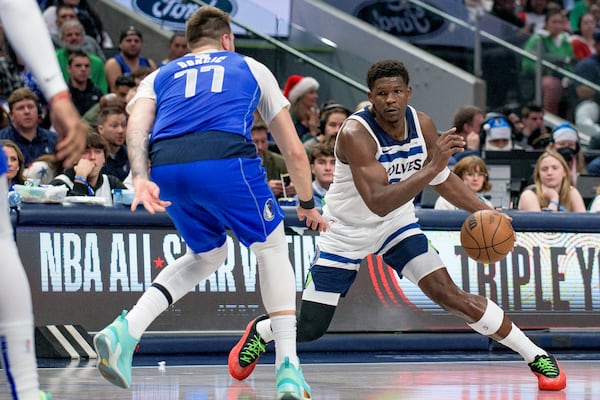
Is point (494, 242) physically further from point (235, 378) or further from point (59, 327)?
point (59, 327)

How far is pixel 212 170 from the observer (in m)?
5.88

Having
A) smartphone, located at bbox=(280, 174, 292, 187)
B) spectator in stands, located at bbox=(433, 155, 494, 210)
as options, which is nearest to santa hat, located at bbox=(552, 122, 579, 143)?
spectator in stands, located at bbox=(433, 155, 494, 210)

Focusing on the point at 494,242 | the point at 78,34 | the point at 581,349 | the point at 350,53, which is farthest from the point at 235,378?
the point at 350,53

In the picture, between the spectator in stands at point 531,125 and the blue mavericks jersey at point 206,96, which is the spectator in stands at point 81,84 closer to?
the spectator in stands at point 531,125

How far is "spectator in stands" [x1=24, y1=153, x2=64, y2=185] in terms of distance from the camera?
1017 cm

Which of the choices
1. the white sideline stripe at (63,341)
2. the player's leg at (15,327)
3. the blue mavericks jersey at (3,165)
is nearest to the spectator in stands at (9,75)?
the white sideline stripe at (63,341)

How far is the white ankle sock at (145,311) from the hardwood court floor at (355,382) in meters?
0.54

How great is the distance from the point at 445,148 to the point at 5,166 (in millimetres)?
2929

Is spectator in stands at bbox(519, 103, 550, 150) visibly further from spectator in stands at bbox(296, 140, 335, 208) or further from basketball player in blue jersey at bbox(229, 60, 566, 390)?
basketball player in blue jersey at bbox(229, 60, 566, 390)

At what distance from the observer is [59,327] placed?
8.88 metres

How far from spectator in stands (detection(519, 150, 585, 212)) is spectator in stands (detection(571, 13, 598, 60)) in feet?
22.2

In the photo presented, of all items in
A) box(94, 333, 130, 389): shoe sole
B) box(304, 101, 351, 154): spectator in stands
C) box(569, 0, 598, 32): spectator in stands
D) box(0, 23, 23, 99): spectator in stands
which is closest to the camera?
box(94, 333, 130, 389): shoe sole

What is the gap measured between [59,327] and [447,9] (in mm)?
9178

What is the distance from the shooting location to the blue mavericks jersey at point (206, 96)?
19.7ft
